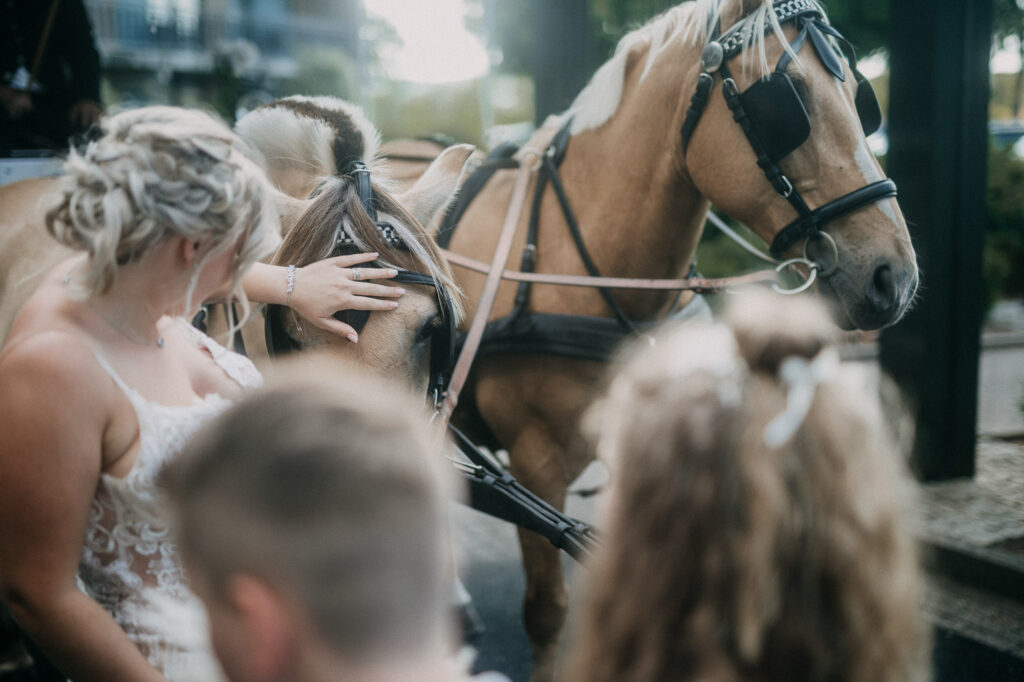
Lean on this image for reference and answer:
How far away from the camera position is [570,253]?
257 centimetres

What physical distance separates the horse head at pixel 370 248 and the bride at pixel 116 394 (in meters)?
0.53

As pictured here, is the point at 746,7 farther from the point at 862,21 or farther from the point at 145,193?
the point at 862,21

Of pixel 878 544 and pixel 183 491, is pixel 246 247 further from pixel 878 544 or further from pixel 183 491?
pixel 878 544

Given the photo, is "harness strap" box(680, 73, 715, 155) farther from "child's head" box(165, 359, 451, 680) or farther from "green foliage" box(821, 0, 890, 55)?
"green foliage" box(821, 0, 890, 55)

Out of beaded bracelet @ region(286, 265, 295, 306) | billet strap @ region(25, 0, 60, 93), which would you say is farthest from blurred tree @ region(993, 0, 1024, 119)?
billet strap @ region(25, 0, 60, 93)

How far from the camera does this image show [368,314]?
1.81m

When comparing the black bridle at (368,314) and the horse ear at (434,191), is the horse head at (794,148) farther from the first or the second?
the black bridle at (368,314)

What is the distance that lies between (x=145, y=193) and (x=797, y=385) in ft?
3.12

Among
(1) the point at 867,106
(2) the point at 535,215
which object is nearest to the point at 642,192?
(2) the point at 535,215

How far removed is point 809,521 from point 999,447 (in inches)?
234

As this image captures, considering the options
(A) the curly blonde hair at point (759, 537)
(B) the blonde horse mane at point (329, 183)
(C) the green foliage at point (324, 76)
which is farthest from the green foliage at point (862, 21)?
(C) the green foliage at point (324, 76)

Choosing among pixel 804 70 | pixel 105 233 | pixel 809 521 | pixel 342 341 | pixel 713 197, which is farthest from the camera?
pixel 713 197

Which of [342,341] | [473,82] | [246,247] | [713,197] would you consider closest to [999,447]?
[713,197]

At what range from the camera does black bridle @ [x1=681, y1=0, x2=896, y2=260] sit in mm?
2139
